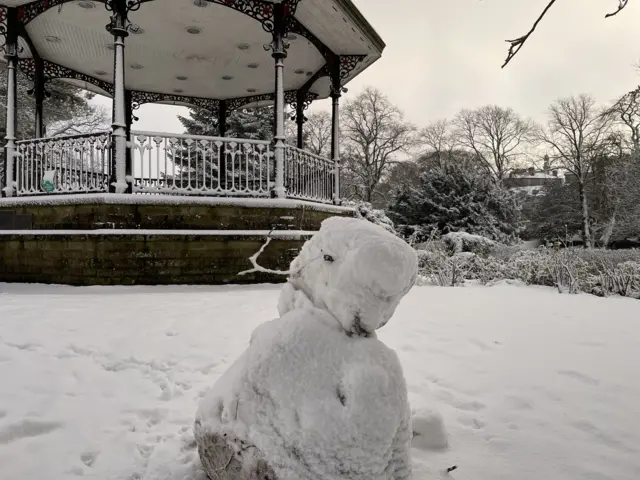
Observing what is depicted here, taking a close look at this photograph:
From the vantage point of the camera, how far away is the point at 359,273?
1.21 meters

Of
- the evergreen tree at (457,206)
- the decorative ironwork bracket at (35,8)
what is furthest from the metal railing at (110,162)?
the evergreen tree at (457,206)

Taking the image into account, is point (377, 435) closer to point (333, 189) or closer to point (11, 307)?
point (11, 307)

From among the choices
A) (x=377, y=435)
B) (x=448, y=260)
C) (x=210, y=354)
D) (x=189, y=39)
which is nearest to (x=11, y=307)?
(x=210, y=354)

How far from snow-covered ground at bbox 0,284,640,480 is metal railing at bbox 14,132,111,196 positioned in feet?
7.46

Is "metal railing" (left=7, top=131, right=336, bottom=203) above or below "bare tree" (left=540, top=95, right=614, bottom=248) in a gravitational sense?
below

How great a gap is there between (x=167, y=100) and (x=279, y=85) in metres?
5.05

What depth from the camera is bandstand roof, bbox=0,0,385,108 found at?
21.2 feet

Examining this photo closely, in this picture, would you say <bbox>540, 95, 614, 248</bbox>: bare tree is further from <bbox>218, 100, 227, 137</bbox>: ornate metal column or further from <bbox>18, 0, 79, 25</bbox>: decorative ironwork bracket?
<bbox>18, 0, 79, 25</bbox>: decorative ironwork bracket

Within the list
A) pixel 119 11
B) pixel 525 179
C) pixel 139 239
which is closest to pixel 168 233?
pixel 139 239

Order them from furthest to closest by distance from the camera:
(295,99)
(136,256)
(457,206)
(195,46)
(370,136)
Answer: (370,136) < (457,206) < (295,99) < (195,46) < (136,256)

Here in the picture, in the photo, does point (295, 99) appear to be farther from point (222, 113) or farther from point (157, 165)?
point (157, 165)

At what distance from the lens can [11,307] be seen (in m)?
3.78

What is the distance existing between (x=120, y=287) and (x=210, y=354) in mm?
3156

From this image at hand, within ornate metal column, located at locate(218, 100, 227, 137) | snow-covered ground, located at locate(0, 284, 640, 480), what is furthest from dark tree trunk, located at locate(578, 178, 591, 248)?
snow-covered ground, located at locate(0, 284, 640, 480)
